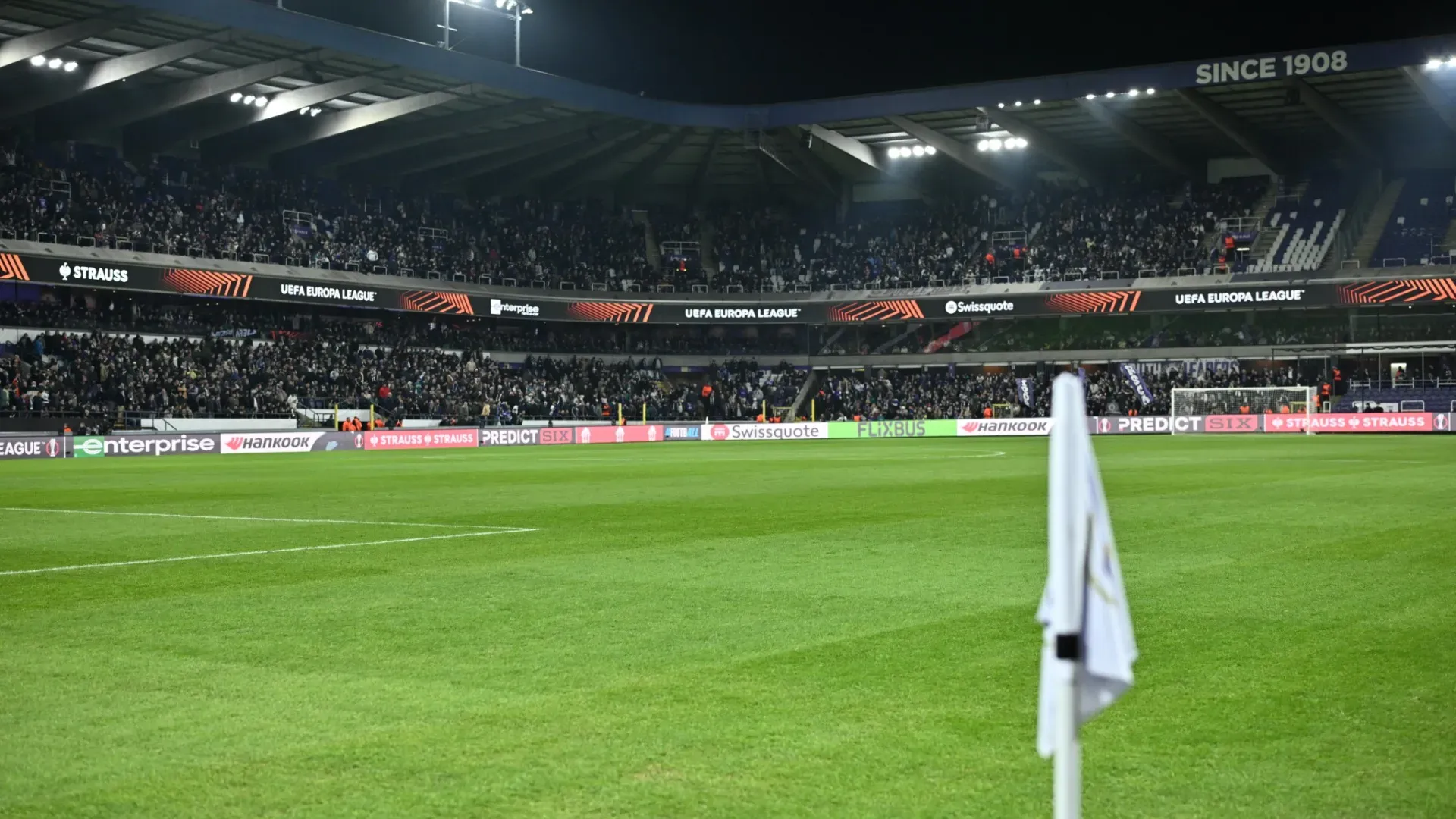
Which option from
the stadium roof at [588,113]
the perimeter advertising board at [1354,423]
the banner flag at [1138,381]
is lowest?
the perimeter advertising board at [1354,423]

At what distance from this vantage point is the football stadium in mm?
5805

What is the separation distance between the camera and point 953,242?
73.3 metres

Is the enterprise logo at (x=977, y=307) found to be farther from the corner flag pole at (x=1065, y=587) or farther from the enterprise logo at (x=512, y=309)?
the corner flag pole at (x=1065, y=587)

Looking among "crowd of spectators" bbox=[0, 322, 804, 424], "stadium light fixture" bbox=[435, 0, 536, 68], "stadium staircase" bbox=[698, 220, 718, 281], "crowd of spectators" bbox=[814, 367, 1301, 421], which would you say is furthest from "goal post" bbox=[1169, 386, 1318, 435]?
"stadium light fixture" bbox=[435, 0, 536, 68]

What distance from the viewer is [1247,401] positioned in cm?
5888

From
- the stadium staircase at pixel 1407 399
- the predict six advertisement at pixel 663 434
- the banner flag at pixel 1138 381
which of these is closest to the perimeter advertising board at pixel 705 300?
the banner flag at pixel 1138 381

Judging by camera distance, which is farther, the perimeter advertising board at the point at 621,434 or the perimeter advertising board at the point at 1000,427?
the perimeter advertising board at the point at 1000,427

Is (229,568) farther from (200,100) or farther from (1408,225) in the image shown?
(1408,225)

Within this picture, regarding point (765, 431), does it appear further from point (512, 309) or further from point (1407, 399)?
point (1407, 399)

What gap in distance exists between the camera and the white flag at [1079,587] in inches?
116

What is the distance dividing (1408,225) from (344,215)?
1902 inches

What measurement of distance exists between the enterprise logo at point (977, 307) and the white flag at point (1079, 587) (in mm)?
66405

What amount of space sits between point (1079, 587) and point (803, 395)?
70.1 metres

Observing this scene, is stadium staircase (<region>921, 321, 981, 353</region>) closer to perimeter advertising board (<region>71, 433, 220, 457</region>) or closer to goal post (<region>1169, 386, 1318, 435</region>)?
goal post (<region>1169, 386, 1318, 435</region>)
